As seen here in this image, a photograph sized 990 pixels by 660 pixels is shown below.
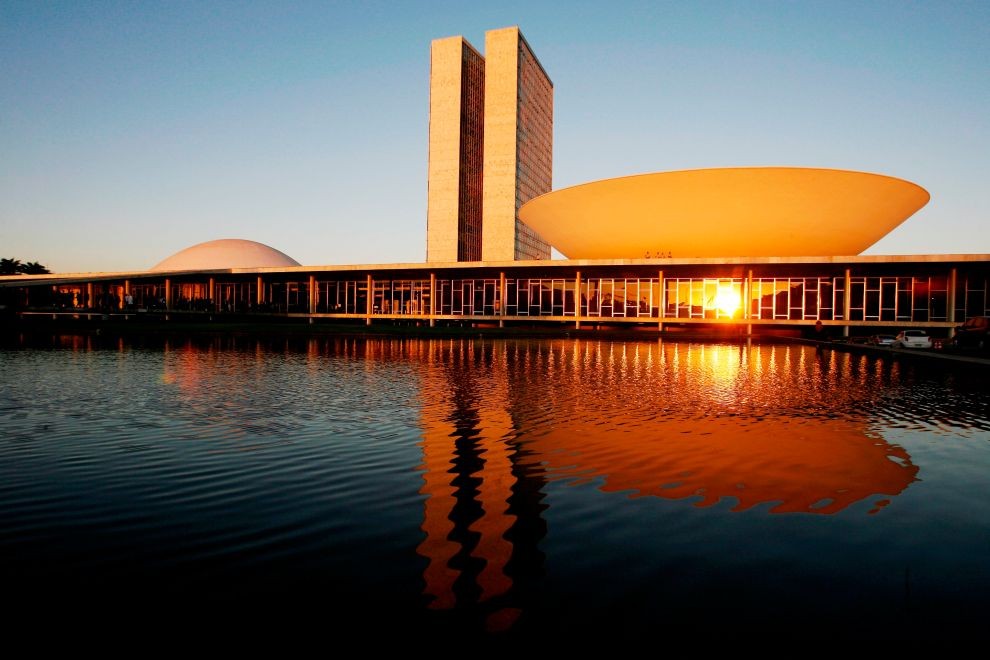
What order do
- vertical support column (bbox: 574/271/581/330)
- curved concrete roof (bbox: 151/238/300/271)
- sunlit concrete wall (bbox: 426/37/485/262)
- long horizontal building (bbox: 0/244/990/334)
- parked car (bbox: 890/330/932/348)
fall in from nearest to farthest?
parked car (bbox: 890/330/932/348)
long horizontal building (bbox: 0/244/990/334)
vertical support column (bbox: 574/271/581/330)
curved concrete roof (bbox: 151/238/300/271)
sunlit concrete wall (bbox: 426/37/485/262)

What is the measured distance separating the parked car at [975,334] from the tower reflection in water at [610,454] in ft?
55.6

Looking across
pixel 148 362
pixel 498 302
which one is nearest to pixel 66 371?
pixel 148 362

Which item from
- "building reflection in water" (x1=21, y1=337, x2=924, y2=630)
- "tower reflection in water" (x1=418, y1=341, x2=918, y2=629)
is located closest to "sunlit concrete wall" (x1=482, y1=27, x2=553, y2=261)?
"building reflection in water" (x1=21, y1=337, x2=924, y2=630)

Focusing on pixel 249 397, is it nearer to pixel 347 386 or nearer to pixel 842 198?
pixel 347 386

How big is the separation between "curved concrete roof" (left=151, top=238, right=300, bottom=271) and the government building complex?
4224 centimetres

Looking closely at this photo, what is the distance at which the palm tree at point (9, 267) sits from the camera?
94.4 metres

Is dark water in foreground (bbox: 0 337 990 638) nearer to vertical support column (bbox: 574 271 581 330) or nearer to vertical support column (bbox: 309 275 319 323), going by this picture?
vertical support column (bbox: 574 271 581 330)

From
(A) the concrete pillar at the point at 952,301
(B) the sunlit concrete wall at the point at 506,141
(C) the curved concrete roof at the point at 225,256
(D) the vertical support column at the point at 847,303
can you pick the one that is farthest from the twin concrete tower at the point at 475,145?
(A) the concrete pillar at the point at 952,301

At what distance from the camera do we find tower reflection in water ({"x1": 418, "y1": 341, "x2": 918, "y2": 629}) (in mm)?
5094

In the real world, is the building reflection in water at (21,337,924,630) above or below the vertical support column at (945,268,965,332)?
below

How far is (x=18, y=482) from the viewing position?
6684 mm

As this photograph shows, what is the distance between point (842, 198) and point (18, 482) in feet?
172

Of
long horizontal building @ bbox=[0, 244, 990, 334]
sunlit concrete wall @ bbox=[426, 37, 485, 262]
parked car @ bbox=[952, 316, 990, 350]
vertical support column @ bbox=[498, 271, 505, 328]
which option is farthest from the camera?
sunlit concrete wall @ bbox=[426, 37, 485, 262]

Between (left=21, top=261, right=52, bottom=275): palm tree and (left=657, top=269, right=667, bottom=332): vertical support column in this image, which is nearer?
(left=657, top=269, right=667, bottom=332): vertical support column
